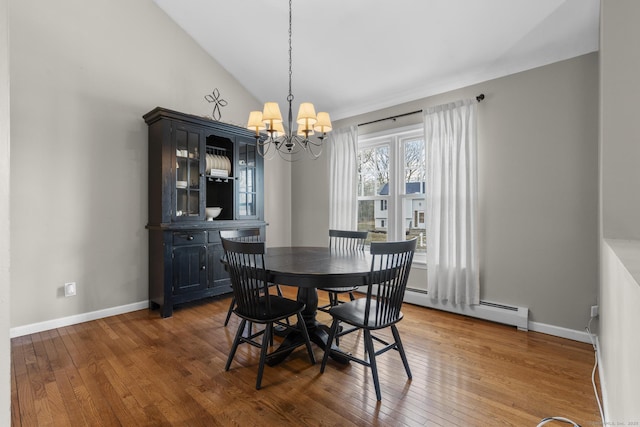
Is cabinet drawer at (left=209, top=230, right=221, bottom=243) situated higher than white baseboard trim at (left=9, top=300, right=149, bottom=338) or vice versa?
cabinet drawer at (left=209, top=230, right=221, bottom=243)

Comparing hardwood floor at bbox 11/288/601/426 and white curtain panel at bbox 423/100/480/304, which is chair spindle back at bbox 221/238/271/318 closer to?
hardwood floor at bbox 11/288/601/426

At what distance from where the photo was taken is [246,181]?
4094 millimetres

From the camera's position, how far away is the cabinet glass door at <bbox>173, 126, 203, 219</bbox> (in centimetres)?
345

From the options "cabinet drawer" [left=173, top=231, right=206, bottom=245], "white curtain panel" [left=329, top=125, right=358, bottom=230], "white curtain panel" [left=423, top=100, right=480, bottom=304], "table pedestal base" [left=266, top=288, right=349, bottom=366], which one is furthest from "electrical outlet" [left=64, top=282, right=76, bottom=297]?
"white curtain panel" [left=423, top=100, right=480, bottom=304]

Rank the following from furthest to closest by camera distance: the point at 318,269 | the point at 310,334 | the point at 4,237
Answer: the point at 310,334 < the point at 318,269 < the point at 4,237

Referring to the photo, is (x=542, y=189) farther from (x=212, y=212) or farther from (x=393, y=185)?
(x=212, y=212)

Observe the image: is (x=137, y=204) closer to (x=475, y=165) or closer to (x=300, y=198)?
(x=300, y=198)

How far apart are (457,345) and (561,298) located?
1080 mm

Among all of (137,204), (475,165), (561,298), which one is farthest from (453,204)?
(137,204)

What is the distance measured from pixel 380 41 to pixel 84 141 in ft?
10.5

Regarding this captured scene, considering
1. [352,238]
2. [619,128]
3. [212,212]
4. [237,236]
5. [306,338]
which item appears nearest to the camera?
[619,128]

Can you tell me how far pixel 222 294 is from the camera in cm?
400

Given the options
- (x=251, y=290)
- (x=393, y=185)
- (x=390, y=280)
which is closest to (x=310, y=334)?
(x=251, y=290)

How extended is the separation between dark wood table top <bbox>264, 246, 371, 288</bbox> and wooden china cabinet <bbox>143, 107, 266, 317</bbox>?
4.14 ft
